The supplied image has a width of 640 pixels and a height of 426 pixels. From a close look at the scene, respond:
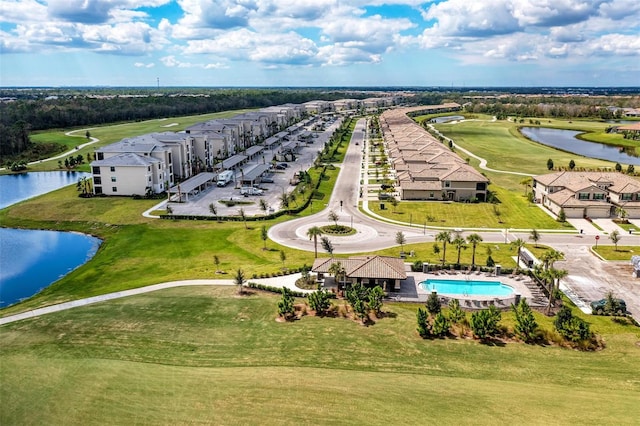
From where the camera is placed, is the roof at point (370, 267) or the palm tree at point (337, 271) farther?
the roof at point (370, 267)

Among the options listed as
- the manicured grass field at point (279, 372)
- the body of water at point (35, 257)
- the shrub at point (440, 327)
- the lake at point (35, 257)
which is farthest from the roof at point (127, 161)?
the shrub at point (440, 327)

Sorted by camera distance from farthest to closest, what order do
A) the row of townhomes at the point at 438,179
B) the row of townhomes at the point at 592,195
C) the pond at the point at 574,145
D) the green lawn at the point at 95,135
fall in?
1. the pond at the point at 574,145
2. the green lawn at the point at 95,135
3. the row of townhomes at the point at 438,179
4. the row of townhomes at the point at 592,195

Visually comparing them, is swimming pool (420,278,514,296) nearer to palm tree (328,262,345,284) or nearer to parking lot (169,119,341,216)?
palm tree (328,262,345,284)

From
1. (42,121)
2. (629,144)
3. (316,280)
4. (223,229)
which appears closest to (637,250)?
(316,280)

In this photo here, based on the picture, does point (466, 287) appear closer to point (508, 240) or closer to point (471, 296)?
point (471, 296)

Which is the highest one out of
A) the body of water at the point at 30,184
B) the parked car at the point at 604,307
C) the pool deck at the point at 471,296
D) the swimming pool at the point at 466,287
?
the body of water at the point at 30,184

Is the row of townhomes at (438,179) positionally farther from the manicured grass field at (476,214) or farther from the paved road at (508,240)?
the paved road at (508,240)

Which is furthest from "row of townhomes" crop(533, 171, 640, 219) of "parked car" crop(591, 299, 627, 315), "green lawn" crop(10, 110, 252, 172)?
"green lawn" crop(10, 110, 252, 172)
